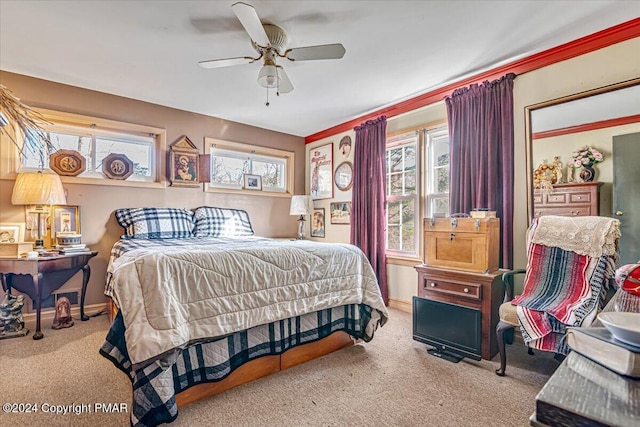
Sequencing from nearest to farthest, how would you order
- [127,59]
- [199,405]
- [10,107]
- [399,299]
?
[10,107]
[199,405]
[127,59]
[399,299]

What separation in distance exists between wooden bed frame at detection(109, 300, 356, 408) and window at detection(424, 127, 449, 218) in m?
1.77

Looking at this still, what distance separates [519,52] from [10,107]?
128 inches

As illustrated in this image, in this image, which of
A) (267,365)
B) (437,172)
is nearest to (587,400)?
(267,365)

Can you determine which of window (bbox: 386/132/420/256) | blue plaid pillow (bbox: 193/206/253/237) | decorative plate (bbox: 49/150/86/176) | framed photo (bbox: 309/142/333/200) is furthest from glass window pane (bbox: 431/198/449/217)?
decorative plate (bbox: 49/150/86/176)

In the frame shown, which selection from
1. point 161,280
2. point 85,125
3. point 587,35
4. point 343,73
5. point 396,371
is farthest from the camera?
point 85,125

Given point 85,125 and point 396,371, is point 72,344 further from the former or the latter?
point 396,371

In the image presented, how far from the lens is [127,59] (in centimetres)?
276

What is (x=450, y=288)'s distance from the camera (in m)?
2.53

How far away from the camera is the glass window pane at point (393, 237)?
12.9ft

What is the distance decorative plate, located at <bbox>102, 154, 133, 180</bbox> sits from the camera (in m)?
3.55

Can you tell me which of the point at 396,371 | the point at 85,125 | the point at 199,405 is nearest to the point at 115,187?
the point at 85,125

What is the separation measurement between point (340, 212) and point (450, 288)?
7.50ft

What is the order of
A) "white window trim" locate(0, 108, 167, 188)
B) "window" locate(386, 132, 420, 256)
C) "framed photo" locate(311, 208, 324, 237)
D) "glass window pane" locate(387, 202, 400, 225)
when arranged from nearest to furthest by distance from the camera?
"white window trim" locate(0, 108, 167, 188), "window" locate(386, 132, 420, 256), "glass window pane" locate(387, 202, 400, 225), "framed photo" locate(311, 208, 324, 237)

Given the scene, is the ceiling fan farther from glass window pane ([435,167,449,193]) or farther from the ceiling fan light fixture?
glass window pane ([435,167,449,193])
